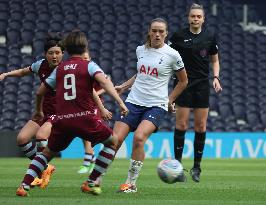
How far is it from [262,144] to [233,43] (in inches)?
230

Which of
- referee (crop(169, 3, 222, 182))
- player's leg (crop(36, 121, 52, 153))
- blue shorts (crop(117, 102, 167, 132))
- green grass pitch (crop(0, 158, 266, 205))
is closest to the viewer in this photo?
green grass pitch (crop(0, 158, 266, 205))

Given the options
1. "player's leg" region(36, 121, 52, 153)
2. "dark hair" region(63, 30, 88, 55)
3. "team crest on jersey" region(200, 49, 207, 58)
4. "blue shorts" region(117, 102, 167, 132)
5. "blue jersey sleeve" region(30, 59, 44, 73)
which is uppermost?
"dark hair" region(63, 30, 88, 55)

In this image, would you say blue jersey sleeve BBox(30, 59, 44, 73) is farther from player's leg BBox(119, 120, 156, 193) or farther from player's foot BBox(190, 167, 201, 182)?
player's foot BBox(190, 167, 201, 182)

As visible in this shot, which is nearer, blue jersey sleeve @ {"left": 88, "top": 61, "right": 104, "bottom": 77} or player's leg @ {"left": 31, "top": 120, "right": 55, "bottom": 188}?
blue jersey sleeve @ {"left": 88, "top": 61, "right": 104, "bottom": 77}

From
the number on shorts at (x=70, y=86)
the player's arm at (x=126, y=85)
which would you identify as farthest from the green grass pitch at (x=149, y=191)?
the player's arm at (x=126, y=85)

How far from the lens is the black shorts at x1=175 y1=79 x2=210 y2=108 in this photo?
1149 cm

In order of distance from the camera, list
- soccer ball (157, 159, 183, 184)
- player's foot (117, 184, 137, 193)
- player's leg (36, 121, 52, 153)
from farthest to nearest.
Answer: player's leg (36, 121, 52, 153), soccer ball (157, 159, 183, 184), player's foot (117, 184, 137, 193)

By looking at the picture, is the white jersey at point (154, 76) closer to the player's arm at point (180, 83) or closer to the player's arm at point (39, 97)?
the player's arm at point (180, 83)

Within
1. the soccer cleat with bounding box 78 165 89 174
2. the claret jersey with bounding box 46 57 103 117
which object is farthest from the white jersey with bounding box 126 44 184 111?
the soccer cleat with bounding box 78 165 89 174

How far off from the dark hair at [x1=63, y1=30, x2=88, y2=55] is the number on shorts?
10.3 inches

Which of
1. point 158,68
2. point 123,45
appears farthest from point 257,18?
point 158,68

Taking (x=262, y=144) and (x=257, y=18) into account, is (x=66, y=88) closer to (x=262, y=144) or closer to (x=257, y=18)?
(x=262, y=144)

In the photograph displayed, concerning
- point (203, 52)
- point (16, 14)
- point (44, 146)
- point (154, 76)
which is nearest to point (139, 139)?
point (154, 76)

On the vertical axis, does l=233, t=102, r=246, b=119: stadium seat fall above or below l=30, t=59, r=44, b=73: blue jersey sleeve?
below
